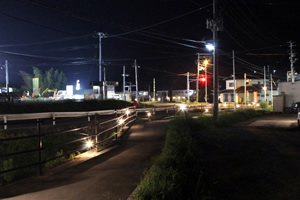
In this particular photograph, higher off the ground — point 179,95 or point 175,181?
point 179,95

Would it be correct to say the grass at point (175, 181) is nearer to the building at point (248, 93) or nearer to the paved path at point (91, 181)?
the paved path at point (91, 181)

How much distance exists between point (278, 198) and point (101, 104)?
1239 inches

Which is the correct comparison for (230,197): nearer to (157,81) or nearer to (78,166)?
(78,166)

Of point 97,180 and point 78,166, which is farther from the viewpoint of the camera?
point 78,166

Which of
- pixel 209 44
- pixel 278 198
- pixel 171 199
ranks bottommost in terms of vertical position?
pixel 278 198

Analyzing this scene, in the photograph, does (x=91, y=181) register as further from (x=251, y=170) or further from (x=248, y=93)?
(x=248, y=93)

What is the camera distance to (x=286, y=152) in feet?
28.6

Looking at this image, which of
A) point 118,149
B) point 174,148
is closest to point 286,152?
point 174,148

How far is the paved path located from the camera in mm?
4746

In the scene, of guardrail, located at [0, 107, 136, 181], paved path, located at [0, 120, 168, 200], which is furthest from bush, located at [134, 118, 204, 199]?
guardrail, located at [0, 107, 136, 181]

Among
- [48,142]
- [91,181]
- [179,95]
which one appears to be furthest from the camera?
[179,95]

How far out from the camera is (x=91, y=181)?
557 centimetres

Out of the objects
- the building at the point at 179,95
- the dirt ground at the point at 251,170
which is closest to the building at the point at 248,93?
the building at the point at 179,95

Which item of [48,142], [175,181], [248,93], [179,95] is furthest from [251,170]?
[179,95]
